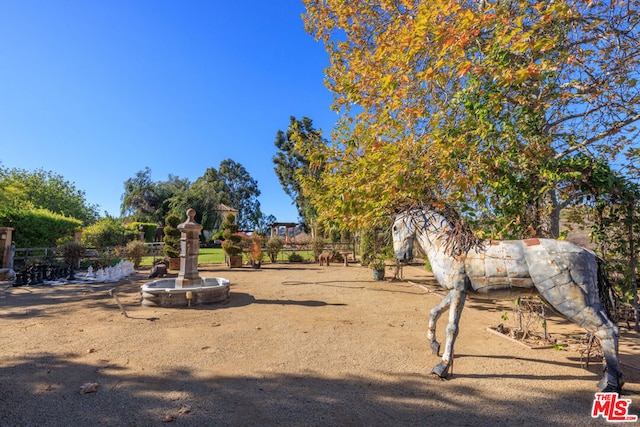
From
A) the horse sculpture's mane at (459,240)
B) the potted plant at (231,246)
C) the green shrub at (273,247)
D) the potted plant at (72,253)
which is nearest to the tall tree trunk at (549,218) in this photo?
the horse sculpture's mane at (459,240)

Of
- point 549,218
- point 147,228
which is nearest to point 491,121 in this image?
point 549,218

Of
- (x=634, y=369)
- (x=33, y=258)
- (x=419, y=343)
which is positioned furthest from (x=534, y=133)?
(x=33, y=258)

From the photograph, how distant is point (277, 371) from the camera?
14.0 ft

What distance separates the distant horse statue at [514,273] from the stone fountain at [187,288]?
5984 millimetres

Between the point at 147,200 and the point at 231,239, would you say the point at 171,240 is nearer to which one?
the point at 231,239

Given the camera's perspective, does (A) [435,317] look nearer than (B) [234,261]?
Yes

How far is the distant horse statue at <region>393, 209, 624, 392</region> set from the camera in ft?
11.3

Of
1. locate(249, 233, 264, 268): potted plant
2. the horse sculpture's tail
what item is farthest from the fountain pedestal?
the horse sculpture's tail

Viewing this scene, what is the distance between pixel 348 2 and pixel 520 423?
9378 millimetres

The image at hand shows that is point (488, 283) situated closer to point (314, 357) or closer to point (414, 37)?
point (314, 357)

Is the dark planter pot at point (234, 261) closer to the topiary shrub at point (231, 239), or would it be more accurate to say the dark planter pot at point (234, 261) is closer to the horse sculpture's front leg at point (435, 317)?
the topiary shrub at point (231, 239)

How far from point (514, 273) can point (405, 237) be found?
1.42m

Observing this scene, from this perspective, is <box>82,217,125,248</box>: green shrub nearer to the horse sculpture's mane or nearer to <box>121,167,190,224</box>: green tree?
<box>121,167,190,224</box>: green tree

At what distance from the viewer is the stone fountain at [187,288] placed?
8.08 meters
